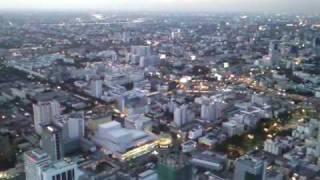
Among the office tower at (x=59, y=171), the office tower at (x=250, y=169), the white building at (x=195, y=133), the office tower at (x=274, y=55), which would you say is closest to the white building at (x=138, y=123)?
the white building at (x=195, y=133)

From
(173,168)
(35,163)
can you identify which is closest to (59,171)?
(35,163)

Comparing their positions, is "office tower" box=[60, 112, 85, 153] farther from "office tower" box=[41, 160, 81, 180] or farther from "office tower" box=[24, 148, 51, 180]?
"office tower" box=[41, 160, 81, 180]

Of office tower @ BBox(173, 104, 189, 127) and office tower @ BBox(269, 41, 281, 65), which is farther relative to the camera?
office tower @ BBox(269, 41, 281, 65)

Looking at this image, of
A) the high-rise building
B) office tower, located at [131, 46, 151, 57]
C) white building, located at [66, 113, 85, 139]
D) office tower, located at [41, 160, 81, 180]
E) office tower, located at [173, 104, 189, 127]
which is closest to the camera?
office tower, located at [41, 160, 81, 180]

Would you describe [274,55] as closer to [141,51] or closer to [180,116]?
[141,51]

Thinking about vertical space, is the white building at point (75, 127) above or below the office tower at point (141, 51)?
below

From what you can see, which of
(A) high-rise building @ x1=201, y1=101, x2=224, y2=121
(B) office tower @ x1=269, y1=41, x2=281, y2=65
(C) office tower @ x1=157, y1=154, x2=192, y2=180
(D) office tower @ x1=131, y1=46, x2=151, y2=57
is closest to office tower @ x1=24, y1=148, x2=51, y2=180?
(C) office tower @ x1=157, y1=154, x2=192, y2=180

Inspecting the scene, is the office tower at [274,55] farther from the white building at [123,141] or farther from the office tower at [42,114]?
the office tower at [42,114]

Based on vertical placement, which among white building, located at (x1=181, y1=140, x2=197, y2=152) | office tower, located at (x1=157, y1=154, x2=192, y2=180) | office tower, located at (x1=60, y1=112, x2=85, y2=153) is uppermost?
office tower, located at (x1=157, y1=154, x2=192, y2=180)
